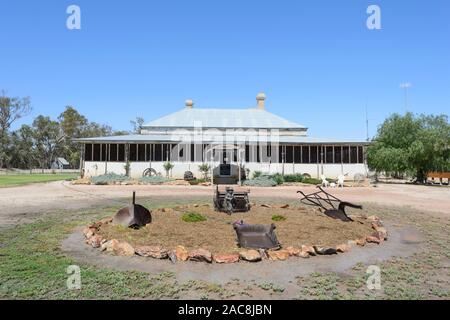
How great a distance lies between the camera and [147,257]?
6.24 meters

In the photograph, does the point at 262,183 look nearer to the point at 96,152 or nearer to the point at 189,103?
the point at 96,152

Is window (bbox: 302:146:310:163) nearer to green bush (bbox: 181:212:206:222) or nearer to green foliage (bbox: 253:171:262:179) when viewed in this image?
green foliage (bbox: 253:171:262:179)

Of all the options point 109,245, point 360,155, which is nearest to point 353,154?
point 360,155

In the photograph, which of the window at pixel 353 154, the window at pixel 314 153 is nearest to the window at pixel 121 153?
the window at pixel 314 153

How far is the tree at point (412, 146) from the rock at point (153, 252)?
1206 inches

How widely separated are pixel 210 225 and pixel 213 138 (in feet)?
75.7

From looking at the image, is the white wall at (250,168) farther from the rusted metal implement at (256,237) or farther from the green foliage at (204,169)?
the rusted metal implement at (256,237)

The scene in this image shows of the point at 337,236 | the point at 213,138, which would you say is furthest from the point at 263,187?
the point at 337,236

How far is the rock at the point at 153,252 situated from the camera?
6172mm

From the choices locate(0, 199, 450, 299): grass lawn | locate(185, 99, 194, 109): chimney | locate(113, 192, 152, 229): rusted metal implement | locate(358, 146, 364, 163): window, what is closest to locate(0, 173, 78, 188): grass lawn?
locate(185, 99, 194, 109): chimney

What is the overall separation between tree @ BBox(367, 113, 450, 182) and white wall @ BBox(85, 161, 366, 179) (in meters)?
3.81

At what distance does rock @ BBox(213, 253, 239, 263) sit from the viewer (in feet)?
19.4

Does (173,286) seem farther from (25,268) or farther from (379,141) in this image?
(379,141)

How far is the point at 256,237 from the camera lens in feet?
23.6
